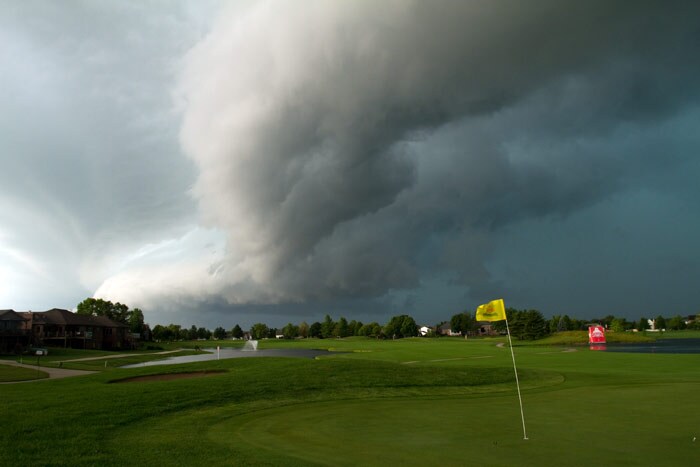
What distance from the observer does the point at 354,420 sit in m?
18.6

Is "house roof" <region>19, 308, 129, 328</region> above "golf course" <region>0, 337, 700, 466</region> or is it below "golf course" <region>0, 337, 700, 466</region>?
above

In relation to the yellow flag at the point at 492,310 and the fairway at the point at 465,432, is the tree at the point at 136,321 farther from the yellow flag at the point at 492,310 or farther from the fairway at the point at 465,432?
the yellow flag at the point at 492,310

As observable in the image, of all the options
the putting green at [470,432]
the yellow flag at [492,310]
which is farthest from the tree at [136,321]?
the yellow flag at [492,310]

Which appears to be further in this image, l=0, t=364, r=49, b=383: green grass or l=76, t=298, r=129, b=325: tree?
l=76, t=298, r=129, b=325: tree

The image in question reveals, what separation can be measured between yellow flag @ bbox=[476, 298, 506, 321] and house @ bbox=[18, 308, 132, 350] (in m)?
108

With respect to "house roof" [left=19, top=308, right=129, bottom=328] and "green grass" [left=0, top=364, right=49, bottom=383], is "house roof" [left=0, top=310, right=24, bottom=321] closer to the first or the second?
"house roof" [left=19, top=308, right=129, bottom=328]

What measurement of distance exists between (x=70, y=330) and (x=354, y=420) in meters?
114

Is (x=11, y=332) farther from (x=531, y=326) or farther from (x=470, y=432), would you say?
(x=531, y=326)

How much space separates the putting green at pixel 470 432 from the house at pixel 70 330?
337 ft

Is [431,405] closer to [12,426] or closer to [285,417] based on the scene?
[285,417]

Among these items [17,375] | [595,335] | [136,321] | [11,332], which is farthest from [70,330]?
[595,335]

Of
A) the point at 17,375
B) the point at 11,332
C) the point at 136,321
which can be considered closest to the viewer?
the point at 17,375

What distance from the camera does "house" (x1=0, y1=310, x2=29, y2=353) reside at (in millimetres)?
88019

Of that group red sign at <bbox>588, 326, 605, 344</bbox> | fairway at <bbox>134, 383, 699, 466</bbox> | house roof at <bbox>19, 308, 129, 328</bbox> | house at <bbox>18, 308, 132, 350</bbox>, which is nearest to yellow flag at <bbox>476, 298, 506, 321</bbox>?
fairway at <bbox>134, 383, 699, 466</bbox>
